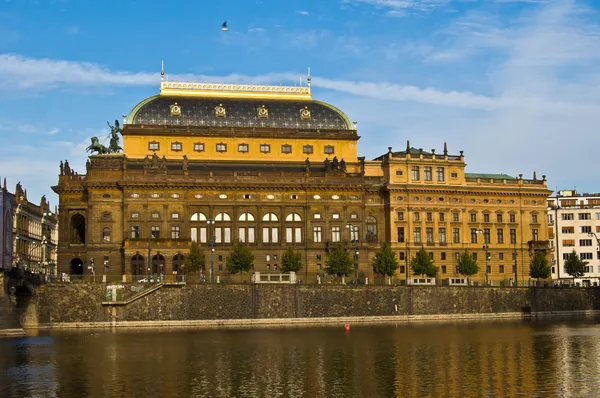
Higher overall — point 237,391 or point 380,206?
point 380,206

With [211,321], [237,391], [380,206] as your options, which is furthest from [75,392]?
[380,206]

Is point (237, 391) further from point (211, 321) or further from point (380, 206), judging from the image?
point (380, 206)

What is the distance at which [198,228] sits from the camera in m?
149

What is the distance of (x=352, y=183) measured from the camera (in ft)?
504

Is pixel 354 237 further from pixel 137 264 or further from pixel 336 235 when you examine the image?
pixel 137 264

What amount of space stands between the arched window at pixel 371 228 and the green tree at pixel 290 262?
16.6 meters

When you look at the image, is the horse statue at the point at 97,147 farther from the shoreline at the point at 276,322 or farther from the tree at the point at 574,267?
the tree at the point at 574,267

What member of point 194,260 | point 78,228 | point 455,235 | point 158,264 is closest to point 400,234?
point 455,235

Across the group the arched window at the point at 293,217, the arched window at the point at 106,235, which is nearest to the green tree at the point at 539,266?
the arched window at the point at 293,217

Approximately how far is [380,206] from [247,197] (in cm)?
2248

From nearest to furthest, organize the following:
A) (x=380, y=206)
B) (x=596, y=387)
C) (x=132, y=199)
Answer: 1. (x=596, y=387)
2. (x=132, y=199)
3. (x=380, y=206)

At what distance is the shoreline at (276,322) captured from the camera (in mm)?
117500

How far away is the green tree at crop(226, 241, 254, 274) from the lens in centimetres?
13988

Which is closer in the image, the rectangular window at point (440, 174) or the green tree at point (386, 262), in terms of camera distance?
the green tree at point (386, 262)
